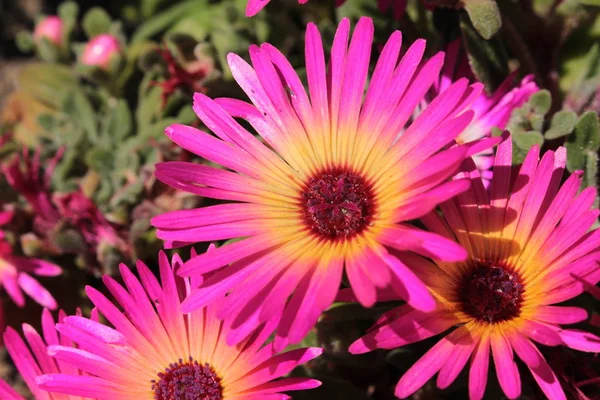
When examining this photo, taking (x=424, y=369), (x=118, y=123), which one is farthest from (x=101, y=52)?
(x=424, y=369)

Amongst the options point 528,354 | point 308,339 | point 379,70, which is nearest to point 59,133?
point 308,339

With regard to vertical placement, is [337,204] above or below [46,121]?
below

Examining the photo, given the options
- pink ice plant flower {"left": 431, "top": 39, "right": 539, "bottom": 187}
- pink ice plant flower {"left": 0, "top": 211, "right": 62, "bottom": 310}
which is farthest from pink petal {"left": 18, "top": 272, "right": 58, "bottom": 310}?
pink ice plant flower {"left": 431, "top": 39, "right": 539, "bottom": 187}

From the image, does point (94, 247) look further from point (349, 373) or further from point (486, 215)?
point (486, 215)

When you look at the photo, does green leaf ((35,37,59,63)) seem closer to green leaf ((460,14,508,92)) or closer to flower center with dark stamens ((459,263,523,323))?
green leaf ((460,14,508,92))

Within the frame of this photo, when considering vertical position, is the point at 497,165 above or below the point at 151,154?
below

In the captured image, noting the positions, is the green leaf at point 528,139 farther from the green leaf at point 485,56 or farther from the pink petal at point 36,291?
the pink petal at point 36,291

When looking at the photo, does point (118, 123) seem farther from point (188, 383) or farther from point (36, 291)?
point (188, 383)
